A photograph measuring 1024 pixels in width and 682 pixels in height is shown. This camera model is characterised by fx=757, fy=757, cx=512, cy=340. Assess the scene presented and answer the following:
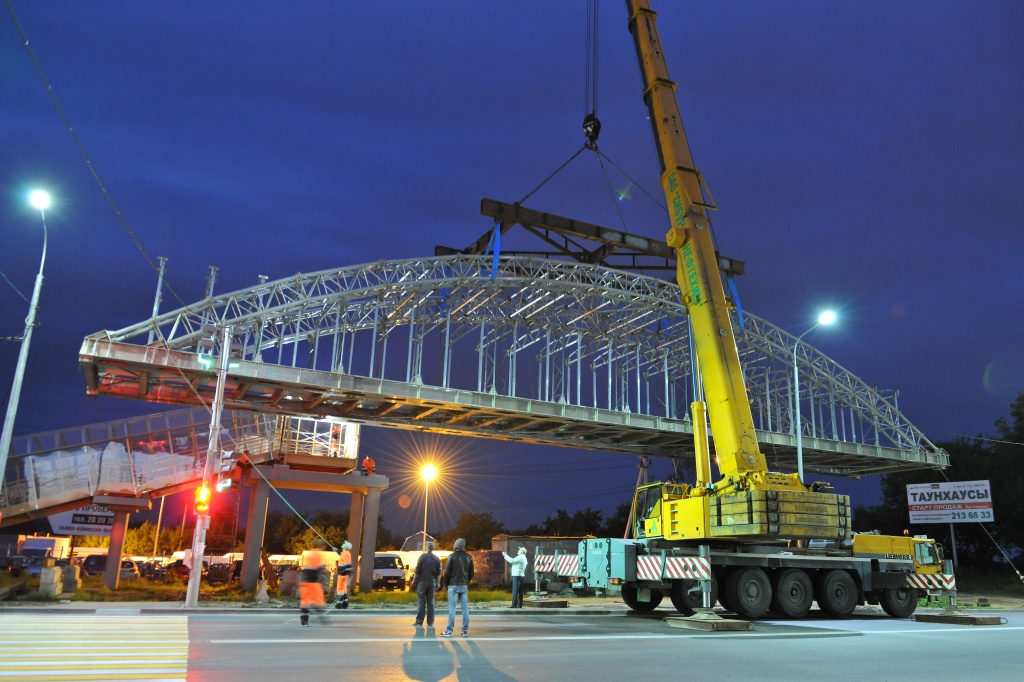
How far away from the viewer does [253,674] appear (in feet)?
27.3

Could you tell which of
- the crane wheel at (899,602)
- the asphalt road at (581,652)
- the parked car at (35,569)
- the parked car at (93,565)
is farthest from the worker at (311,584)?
the parked car at (93,565)

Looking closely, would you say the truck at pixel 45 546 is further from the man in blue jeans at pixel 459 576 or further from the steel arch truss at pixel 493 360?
the man in blue jeans at pixel 459 576

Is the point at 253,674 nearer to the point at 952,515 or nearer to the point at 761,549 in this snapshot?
the point at 761,549

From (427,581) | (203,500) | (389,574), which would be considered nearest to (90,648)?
(427,581)

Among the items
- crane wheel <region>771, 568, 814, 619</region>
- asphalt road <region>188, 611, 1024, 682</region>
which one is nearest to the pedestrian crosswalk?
asphalt road <region>188, 611, 1024, 682</region>

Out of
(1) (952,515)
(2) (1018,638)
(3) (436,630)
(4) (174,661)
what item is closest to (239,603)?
(3) (436,630)

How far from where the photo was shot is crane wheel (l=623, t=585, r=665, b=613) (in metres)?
20.4

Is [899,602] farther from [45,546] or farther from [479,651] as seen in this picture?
[45,546]

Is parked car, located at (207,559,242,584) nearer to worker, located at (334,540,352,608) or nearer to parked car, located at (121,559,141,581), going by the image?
parked car, located at (121,559,141,581)

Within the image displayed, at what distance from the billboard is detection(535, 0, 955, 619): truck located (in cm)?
2397

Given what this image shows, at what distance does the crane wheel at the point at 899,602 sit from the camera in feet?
68.1

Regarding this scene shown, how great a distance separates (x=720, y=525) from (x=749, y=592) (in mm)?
2800

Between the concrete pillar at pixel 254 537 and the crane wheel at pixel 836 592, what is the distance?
20.9 m

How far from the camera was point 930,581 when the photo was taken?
21.0 metres
